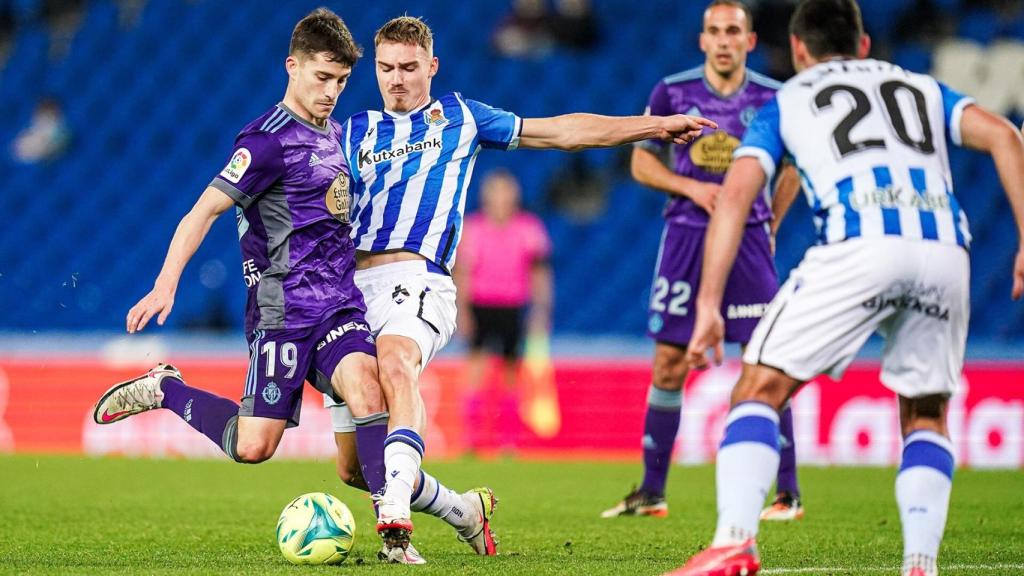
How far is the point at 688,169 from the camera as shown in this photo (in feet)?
23.2

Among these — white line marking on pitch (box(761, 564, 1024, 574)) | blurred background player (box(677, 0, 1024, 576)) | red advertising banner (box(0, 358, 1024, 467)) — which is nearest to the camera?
blurred background player (box(677, 0, 1024, 576))

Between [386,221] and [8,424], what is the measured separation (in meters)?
8.07

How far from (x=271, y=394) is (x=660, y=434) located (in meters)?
2.41

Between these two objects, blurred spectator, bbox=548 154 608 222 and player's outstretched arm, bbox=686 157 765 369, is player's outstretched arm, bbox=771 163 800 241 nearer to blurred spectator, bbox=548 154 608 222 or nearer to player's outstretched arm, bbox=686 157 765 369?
player's outstretched arm, bbox=686 157 765 369

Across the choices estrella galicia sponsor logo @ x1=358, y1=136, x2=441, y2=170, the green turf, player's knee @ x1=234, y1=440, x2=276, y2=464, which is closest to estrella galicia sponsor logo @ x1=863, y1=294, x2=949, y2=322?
the green turf

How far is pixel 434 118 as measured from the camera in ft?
18.5

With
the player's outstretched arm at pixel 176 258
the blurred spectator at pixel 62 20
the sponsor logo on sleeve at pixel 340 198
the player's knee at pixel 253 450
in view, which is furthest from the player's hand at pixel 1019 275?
the blurred spectator at pixel 62 20

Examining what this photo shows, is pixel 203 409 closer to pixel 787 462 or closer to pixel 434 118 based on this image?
pixel 434 118

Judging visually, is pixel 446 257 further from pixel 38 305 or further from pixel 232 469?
pixel 38 305

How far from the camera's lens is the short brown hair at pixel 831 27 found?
4324 mm

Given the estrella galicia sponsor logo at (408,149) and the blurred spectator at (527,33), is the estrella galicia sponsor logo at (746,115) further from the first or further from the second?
the blurred spectator at (527,33)

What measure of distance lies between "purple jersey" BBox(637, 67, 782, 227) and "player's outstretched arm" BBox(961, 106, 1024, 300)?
2.80m

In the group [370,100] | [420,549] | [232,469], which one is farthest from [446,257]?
[370,100]

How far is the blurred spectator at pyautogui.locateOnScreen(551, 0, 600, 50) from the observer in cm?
1520
